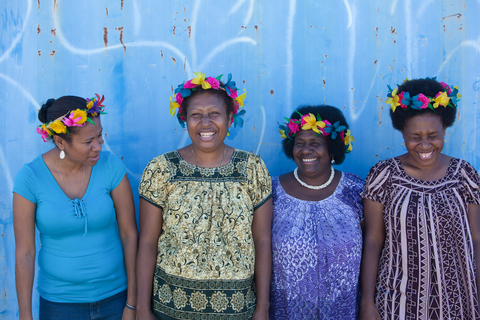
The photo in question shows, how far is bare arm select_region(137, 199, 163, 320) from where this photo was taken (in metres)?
2.25

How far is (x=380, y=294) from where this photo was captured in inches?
96.0

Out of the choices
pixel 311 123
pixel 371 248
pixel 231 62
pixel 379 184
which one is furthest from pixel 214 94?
pixel 371 248

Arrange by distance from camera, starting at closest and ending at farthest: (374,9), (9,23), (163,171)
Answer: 1. (163,171)
2. (9,23)
3. (374,9)

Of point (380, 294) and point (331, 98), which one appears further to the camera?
point (331, 98)

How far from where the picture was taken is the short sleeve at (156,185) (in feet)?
7.52

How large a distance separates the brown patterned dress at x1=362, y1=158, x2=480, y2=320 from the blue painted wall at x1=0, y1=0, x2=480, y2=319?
1150mm

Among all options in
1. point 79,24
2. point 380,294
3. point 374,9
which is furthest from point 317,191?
point 79,24

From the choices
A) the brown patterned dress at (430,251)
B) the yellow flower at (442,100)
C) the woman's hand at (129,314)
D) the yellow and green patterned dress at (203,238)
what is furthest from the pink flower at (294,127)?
the woman's hand at (129,314)

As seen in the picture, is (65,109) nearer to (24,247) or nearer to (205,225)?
(24,247)

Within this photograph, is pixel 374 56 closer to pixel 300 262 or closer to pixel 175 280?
pixel 300 262

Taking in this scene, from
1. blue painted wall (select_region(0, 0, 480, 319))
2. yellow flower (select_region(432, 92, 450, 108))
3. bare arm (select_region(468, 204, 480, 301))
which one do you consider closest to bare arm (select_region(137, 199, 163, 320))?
blue painted wall (select_region(0, 0, 480, 319))

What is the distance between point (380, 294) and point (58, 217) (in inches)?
83.7

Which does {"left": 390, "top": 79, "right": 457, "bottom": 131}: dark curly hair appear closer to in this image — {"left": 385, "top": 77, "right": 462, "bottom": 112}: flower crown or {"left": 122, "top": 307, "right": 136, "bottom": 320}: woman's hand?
{"left": 385, "top": 77, "right": 462, "bottom": 112}: flower crown

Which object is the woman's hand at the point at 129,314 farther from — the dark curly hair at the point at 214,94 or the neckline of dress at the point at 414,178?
the neckline of dress at the point at 414,178
